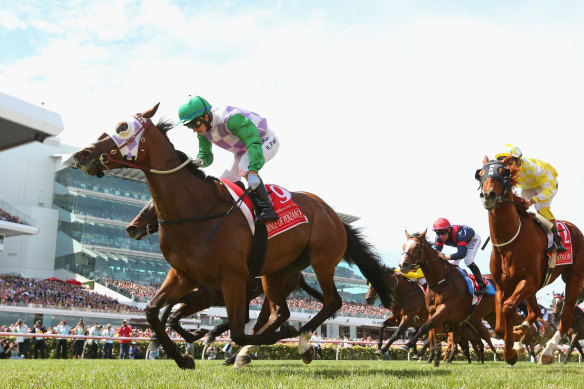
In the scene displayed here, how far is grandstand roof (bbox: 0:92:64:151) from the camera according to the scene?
1276 inches

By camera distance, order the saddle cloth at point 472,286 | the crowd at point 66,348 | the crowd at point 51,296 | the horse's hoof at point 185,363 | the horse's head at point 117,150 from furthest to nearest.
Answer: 1. the crowd at point 51,296
2. the crowd at point 66,348
3. the saddle cloth at point 472,286
4. the horse's hoof at point 185,363
5. the horse's head at point 117,150

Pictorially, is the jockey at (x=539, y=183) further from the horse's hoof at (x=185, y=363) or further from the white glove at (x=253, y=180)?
the horse's hoof at (x=185, y=363)

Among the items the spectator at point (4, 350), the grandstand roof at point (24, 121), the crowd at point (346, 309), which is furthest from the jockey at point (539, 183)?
the crowd at point (346, 309)

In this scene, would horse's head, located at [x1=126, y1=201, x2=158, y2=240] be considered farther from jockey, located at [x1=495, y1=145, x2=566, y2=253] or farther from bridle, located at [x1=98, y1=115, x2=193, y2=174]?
jockey, located at [x1=495, y1=145, x2=566, y2=253]

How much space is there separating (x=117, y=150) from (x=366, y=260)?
349cm

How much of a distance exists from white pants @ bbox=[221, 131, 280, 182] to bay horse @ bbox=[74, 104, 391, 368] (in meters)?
0.49

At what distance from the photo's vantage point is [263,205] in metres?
5.44

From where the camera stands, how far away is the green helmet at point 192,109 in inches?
218

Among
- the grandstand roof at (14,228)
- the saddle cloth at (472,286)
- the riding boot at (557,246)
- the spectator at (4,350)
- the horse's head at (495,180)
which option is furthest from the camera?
the grandstand roof at (14,228)

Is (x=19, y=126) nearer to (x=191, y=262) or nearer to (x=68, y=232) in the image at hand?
(x=68, y=232)

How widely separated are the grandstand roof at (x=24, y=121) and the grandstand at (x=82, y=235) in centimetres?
1410

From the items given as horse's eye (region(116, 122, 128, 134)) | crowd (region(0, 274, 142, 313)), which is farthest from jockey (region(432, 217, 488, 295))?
crowd (region(0, 274, 142, 313))

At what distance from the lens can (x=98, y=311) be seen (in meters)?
39.4

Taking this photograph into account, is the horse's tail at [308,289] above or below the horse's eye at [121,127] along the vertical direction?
below
